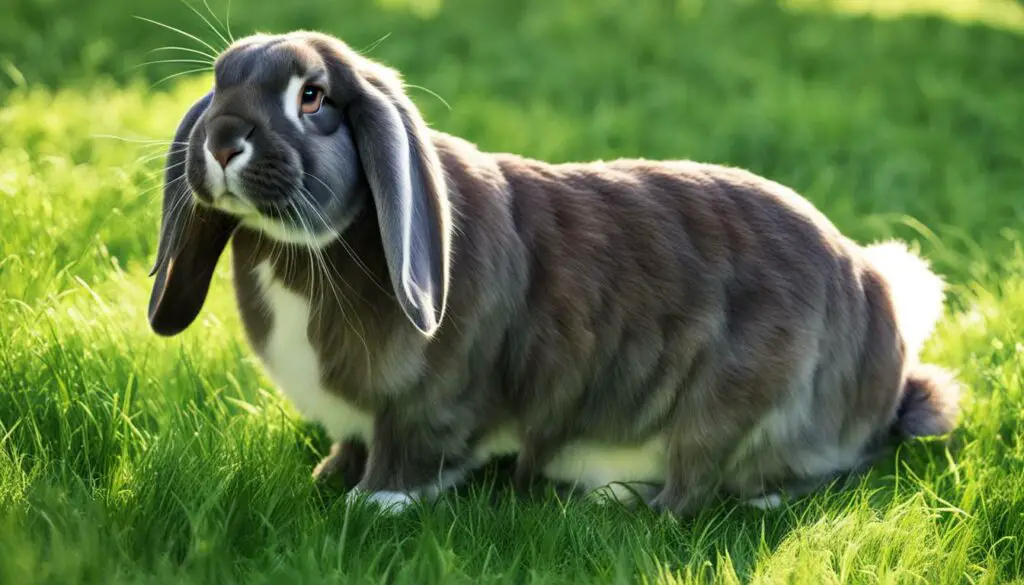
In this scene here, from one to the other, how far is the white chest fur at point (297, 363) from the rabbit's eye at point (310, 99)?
470mm

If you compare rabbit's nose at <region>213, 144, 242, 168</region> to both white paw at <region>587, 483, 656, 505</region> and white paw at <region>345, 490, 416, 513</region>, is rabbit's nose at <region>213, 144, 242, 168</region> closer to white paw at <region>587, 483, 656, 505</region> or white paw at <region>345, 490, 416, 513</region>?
white paw at <region>345, 490, 416, 513</region>

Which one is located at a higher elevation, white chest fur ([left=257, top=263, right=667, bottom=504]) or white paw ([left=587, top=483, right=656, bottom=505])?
white chest fur ([left=257, top=263, right=667, bottom=504])

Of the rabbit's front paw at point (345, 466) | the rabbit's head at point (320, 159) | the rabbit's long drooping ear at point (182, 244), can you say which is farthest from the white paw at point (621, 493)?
the rabbit's long drooping ear at point (182, 244)

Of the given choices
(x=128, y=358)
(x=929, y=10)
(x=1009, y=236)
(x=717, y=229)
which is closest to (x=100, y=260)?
(x=128, y=358)

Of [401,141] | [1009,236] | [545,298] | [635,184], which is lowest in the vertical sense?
[1009,236]

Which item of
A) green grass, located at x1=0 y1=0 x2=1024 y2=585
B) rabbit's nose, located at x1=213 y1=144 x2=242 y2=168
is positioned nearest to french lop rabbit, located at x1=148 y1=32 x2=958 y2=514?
rabbit's nose, located at x1=213 y1=144 x2=242 y2=168

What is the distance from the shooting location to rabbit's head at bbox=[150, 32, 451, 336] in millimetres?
2859

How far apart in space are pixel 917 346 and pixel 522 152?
2744 millimetres

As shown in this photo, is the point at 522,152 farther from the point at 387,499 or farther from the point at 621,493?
the point at 387,499

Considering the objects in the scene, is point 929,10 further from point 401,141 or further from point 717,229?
point 401,141

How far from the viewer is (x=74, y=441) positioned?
318 centimetres

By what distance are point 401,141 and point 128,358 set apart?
1.27 meters

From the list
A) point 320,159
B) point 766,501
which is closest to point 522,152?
point 766,501

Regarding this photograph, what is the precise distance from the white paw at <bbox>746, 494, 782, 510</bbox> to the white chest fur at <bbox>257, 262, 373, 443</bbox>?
1.13 m
